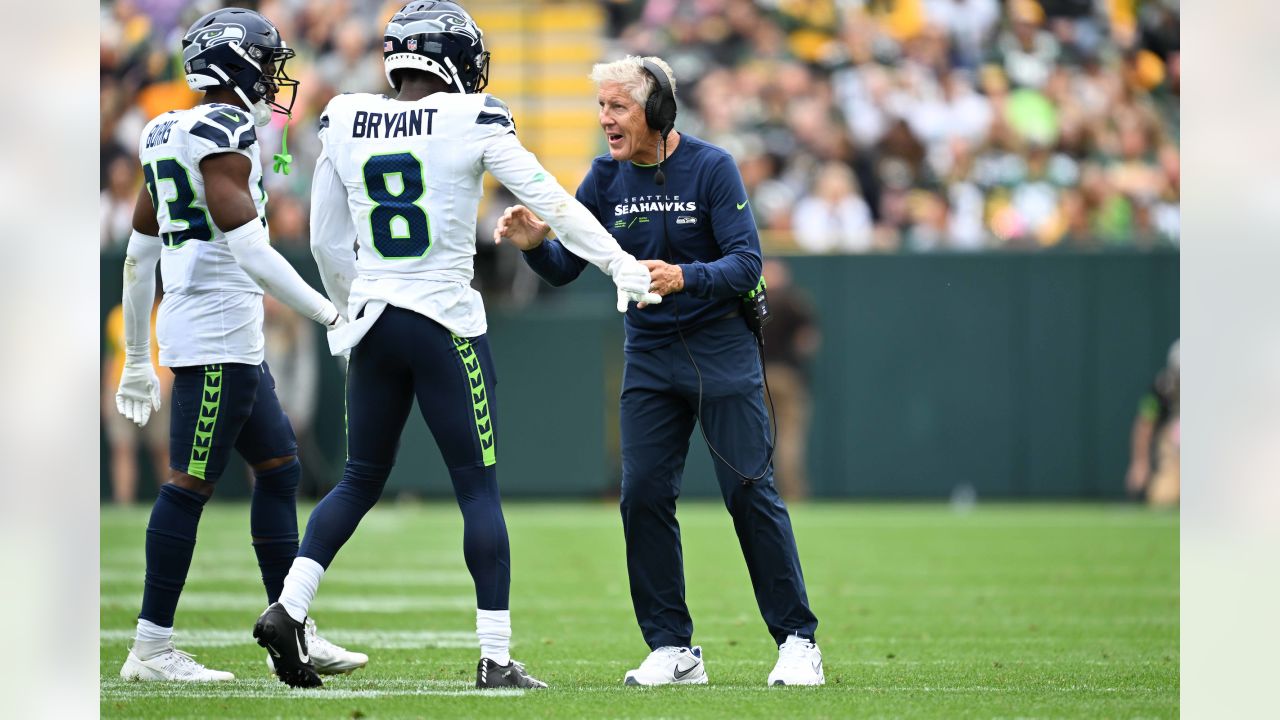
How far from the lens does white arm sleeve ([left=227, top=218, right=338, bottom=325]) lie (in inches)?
212

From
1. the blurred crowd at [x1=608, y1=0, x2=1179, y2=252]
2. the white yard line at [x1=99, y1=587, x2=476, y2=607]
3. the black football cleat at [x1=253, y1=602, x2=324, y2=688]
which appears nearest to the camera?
the black football cleat at [x1=253, y1=602, x2=324, y2=688]

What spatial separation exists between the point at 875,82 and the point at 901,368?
11.3 feet

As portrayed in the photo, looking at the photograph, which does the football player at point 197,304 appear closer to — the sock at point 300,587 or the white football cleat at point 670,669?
the sock at point 300,587

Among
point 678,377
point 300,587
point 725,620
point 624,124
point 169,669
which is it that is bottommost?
point 725,620

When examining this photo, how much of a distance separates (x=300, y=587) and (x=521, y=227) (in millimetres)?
1372

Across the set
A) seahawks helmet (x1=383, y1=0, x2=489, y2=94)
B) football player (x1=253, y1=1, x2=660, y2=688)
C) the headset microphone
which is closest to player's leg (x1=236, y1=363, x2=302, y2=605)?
football player (x1=253, y1=1, x2=660, y2=688)

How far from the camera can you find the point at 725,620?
8109 mm

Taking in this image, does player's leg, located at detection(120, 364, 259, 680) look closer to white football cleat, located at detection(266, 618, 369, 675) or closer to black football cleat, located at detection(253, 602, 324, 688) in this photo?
white football cleat, located at detection(266, 618, 369, 675)

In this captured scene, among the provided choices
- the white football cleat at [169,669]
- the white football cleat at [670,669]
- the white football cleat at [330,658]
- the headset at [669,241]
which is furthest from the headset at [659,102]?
the white football cleat at [169,669]

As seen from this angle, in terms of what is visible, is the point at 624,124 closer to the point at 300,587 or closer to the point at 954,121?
the point at 300,587

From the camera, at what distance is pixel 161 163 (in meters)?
5.60

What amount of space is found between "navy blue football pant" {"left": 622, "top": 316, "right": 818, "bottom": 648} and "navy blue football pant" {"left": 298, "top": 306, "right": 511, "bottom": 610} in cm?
60

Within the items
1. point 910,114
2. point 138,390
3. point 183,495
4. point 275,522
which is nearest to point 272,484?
point 275,522
